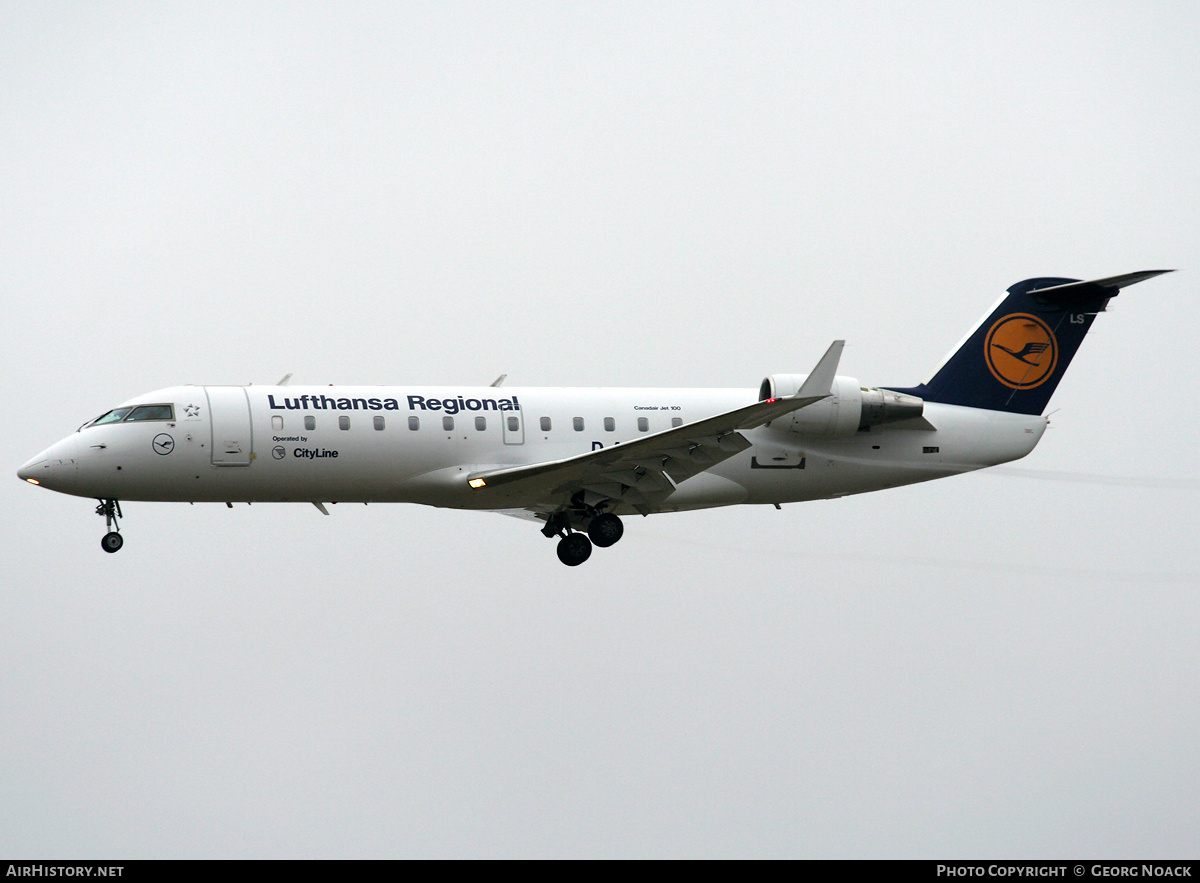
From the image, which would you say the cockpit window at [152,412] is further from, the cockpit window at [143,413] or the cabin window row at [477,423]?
the cabin window row at [477,423]

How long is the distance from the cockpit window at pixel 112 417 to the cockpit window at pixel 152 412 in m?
0.14

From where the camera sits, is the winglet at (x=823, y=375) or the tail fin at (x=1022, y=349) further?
the tail fin at (x=1022, y=349)

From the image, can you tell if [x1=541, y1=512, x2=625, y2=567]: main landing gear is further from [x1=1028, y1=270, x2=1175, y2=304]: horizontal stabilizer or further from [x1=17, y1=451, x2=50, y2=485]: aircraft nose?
[x1=1028, y1=270, x2=1175, y2=304]: horizontal stabilizer

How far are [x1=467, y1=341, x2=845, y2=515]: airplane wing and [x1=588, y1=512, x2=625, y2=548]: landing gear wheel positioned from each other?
463mm

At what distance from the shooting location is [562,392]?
3262 centimetres

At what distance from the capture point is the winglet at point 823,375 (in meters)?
28.4

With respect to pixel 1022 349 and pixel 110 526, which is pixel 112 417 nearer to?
pixel 110 526

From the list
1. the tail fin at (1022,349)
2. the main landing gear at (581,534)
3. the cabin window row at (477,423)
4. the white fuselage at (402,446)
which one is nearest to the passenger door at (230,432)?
the white fuselage at (402,446)

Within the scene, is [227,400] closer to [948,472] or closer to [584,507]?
[584,507]

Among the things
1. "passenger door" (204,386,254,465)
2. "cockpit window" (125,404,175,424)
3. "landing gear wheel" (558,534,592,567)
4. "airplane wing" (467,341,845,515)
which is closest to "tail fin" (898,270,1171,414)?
"airplane wing" (467,341,845,515)

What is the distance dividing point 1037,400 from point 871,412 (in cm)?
457

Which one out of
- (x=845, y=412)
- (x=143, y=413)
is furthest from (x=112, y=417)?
(x=845, y=412)

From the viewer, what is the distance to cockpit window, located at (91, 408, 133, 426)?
101 feet
